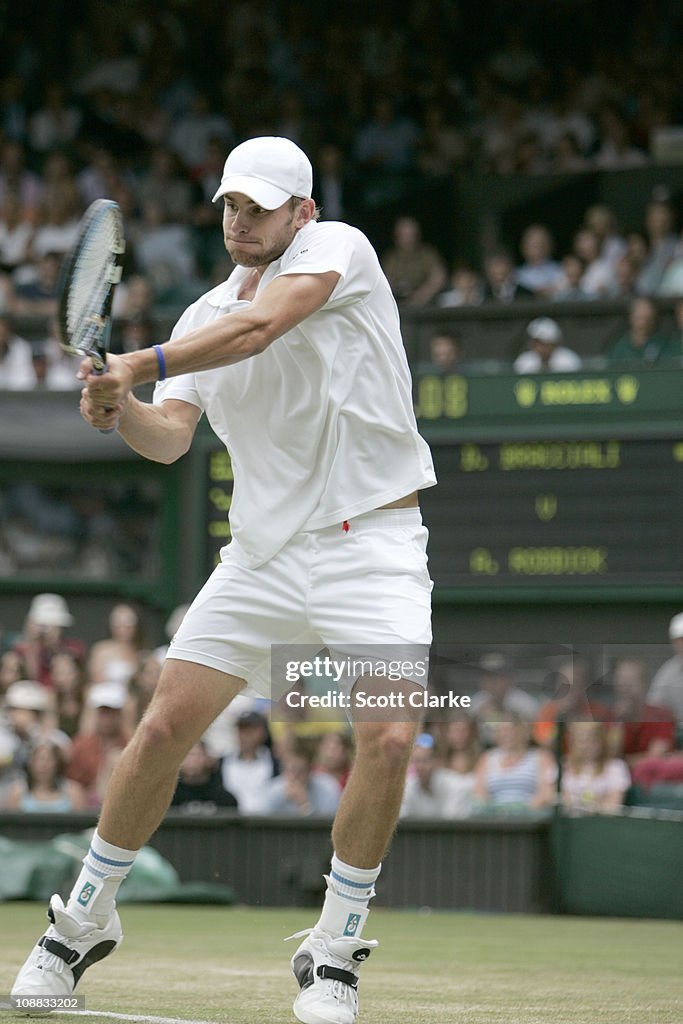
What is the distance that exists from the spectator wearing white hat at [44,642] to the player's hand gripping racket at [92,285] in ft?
25.5

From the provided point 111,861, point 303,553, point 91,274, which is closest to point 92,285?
point 91,274

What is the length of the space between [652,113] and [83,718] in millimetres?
7002

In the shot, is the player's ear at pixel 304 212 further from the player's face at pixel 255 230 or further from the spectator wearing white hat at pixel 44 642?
the spectator wearing white hat at pixel 44 642

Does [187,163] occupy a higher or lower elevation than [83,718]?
higher

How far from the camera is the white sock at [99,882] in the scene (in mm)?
4445

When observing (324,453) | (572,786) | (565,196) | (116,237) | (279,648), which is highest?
(565,196)

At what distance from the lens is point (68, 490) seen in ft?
44.4

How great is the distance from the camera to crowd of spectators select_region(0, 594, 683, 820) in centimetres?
962

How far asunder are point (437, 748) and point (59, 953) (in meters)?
5.59

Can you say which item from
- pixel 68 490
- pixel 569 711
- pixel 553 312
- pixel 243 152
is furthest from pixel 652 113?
pixel 243 152

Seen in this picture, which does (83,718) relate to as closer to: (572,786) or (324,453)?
(572,786)

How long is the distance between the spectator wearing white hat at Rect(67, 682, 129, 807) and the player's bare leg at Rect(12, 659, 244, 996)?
19.4ft

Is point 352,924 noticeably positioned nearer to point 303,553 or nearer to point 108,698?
point 303,553

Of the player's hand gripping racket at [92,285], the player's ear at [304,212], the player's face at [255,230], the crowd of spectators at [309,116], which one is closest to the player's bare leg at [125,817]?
the player's hand gripping racket at [92,285]
